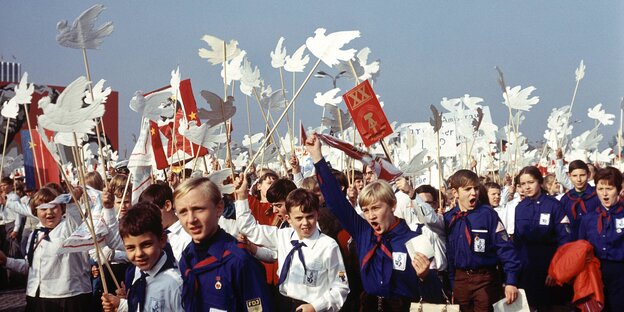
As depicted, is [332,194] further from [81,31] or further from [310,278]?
[81,31]

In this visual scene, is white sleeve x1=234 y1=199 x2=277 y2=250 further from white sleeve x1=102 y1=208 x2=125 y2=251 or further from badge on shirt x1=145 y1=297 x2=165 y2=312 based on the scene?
badge on shirt x1=145 y1=297 x2=165 y2=312

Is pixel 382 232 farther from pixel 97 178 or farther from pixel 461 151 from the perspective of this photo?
pixel 461 151

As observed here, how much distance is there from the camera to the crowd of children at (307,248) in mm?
3754

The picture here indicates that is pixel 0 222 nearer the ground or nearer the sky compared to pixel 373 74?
nearer the ground

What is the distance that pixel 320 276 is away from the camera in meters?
5.00

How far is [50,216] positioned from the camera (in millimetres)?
5918

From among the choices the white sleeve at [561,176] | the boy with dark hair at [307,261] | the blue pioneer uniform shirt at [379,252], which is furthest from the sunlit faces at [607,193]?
the boy with dark hair at [307,261]

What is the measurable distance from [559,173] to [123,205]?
7.17 meters

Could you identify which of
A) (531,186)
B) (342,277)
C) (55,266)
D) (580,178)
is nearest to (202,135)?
(55,266)

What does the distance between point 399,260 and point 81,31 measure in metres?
2.85

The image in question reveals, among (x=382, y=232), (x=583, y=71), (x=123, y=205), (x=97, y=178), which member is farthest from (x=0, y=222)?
(x=583, y=71)

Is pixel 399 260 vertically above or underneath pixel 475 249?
above

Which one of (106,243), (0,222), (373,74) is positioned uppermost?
(373,74)

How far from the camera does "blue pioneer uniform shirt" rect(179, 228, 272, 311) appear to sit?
3.62 meters
